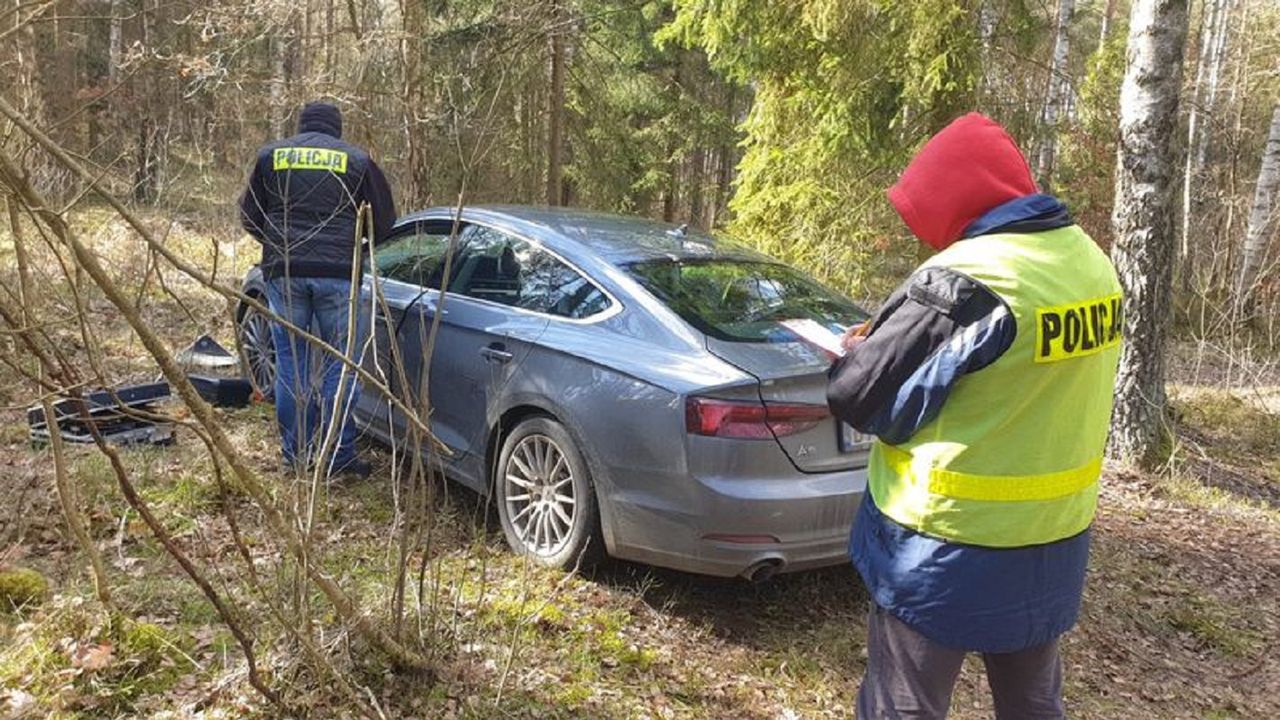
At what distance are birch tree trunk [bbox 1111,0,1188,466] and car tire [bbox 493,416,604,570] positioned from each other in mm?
4502

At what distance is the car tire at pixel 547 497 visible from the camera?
3.81 meters

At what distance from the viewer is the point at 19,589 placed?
322 cm

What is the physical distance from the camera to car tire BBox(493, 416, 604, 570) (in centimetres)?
381

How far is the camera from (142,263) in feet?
24.6

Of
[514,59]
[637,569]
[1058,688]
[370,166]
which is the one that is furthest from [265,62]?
[1058,688]

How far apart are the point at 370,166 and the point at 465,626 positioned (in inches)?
109

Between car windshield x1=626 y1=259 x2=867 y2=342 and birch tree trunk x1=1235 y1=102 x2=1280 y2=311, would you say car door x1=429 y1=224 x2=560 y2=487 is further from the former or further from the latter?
birch tree trunk x1=1235 y1=102 x2=1280 y2=311

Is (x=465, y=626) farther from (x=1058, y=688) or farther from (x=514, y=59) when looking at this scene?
(x=514, y=59)

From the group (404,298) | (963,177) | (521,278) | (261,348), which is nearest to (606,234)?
(521,278)

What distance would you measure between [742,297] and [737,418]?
92 centimetres

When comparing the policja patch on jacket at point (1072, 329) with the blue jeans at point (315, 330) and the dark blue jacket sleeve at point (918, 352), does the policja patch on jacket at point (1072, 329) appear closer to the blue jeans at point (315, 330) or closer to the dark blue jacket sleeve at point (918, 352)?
the dark blue jacket sleeve at point (918, 352)

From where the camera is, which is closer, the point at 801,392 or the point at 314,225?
the point at 801,392

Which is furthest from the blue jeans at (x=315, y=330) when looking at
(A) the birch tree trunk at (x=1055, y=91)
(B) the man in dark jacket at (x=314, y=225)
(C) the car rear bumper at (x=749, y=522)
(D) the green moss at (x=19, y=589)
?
(A) the birch tree trunk at (x=1055, y=91)

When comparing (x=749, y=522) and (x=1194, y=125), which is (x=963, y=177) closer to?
(x=749, y=522)
